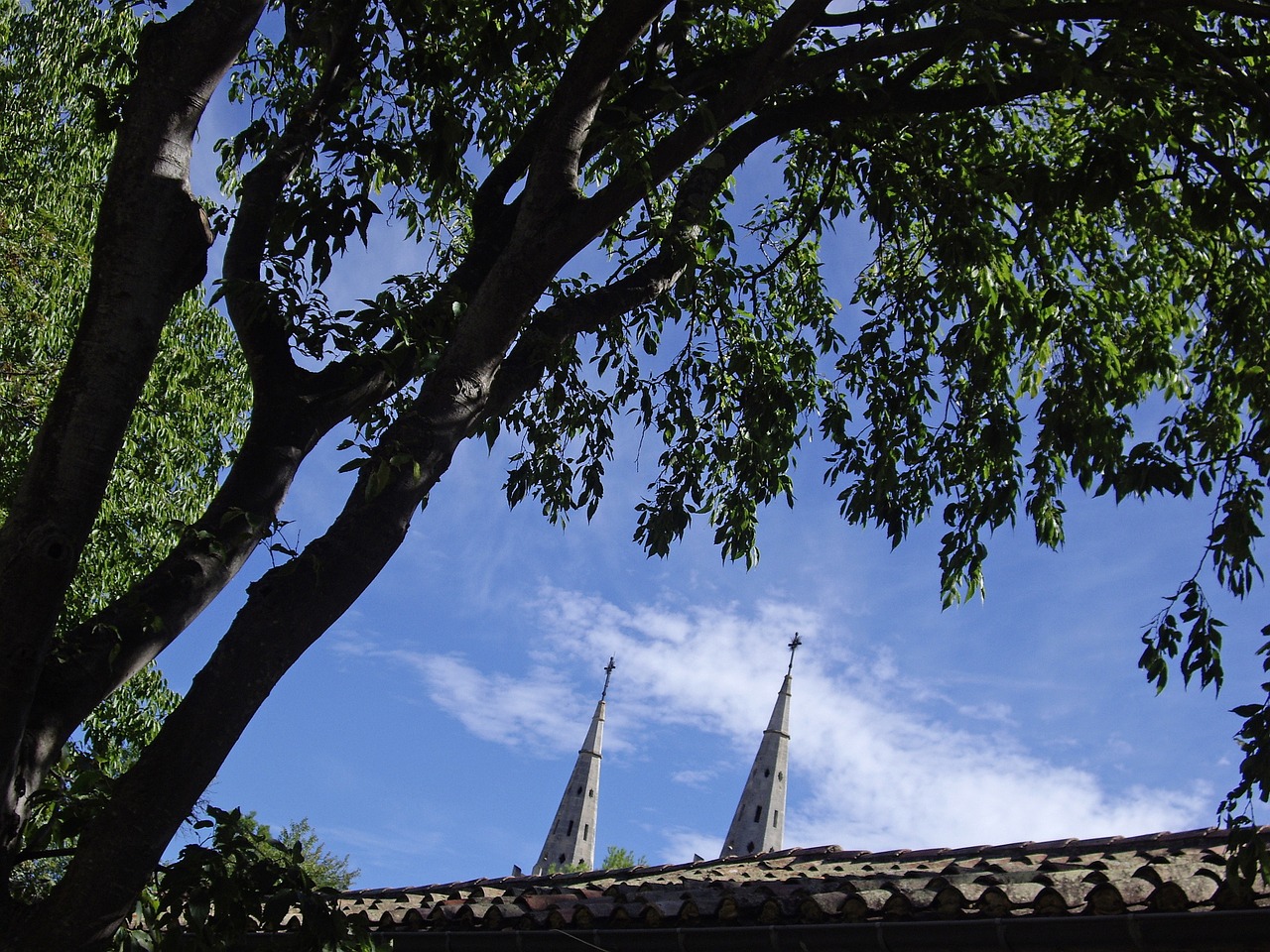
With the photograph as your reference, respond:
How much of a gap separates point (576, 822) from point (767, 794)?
22.7ft

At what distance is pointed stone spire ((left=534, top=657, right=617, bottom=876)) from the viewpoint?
3841cm

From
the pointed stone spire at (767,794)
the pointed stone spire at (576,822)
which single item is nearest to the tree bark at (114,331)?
the pointed stone spire at (767,794)

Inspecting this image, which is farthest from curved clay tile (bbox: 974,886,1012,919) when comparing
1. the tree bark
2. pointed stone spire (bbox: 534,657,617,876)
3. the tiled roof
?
pointed stone spire (bbox: 534,657,617,876)

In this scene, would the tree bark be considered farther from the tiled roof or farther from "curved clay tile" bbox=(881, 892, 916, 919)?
"curved clay tile" bbox=(881, 892, 916, 919)

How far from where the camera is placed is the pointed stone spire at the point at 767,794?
34.5 meters

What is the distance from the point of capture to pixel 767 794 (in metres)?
34.8

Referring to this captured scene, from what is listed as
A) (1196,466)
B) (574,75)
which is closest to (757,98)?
(574,75)

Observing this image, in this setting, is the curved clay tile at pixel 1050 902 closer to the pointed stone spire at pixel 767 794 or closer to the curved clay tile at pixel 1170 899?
the curved clay tile at pixel 1170 899

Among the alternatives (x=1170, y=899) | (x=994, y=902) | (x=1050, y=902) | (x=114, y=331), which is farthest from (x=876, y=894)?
(x=114, y=331)

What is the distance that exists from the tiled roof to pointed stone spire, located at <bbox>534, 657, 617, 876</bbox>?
28.7 metres

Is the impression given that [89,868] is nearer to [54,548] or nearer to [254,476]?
[54,548]

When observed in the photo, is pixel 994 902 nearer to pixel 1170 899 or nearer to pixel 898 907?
pixel 898 907

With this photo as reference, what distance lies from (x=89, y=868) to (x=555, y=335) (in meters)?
3.13

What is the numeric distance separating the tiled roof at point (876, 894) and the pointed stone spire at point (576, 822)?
94.1 ft
